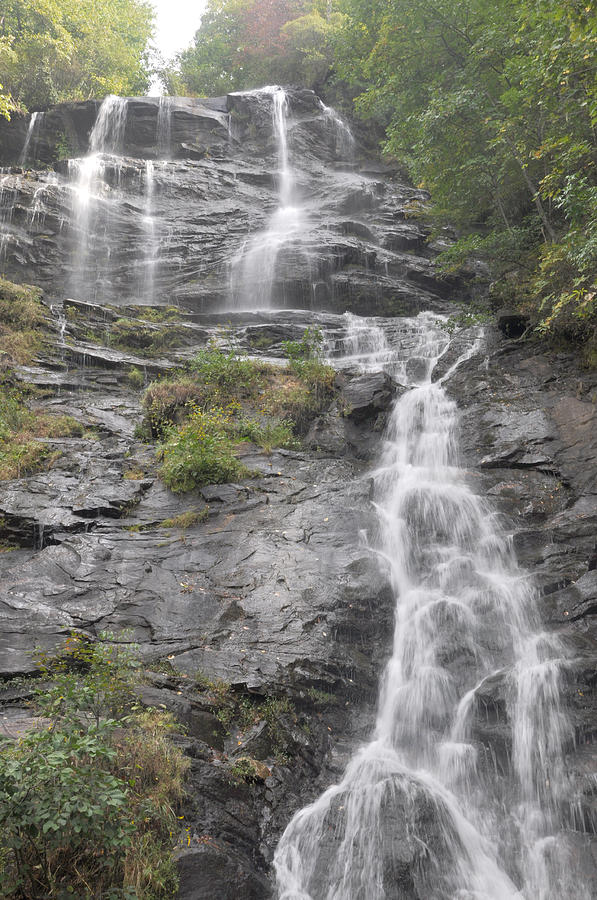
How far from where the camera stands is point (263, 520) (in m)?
8.74

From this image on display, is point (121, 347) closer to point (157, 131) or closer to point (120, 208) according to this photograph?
point (120, 208)

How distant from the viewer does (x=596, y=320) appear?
10.4m

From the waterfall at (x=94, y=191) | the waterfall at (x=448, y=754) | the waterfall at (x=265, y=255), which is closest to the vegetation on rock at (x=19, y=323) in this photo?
the waterfall at (x=94, y=191)

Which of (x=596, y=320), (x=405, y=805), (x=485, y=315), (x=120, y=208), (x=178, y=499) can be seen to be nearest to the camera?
(x=405, y=805)

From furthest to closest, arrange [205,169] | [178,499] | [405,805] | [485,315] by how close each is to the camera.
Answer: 1. [205,169]
2. [485,315]
3. [178,499]
4. [405,805]

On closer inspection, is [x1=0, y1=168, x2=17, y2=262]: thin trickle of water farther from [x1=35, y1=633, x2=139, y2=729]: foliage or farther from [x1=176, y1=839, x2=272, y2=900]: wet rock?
[x1=176, y1=839, x2=272, y2=900]: wet rock

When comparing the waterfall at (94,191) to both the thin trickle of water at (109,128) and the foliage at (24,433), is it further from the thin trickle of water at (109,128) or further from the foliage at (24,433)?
the foliage at (24,433)

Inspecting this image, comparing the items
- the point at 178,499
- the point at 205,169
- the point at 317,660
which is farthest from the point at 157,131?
the point at 317,660

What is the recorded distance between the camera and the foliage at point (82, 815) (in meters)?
3.38

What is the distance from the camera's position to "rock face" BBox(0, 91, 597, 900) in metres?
5.40

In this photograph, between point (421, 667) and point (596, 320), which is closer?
point (421, 667)

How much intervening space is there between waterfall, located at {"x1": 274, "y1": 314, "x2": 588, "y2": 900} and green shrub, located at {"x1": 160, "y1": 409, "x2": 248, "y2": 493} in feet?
9.52

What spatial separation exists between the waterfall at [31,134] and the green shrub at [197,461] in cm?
1831

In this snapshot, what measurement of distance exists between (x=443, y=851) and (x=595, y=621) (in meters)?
3.27
